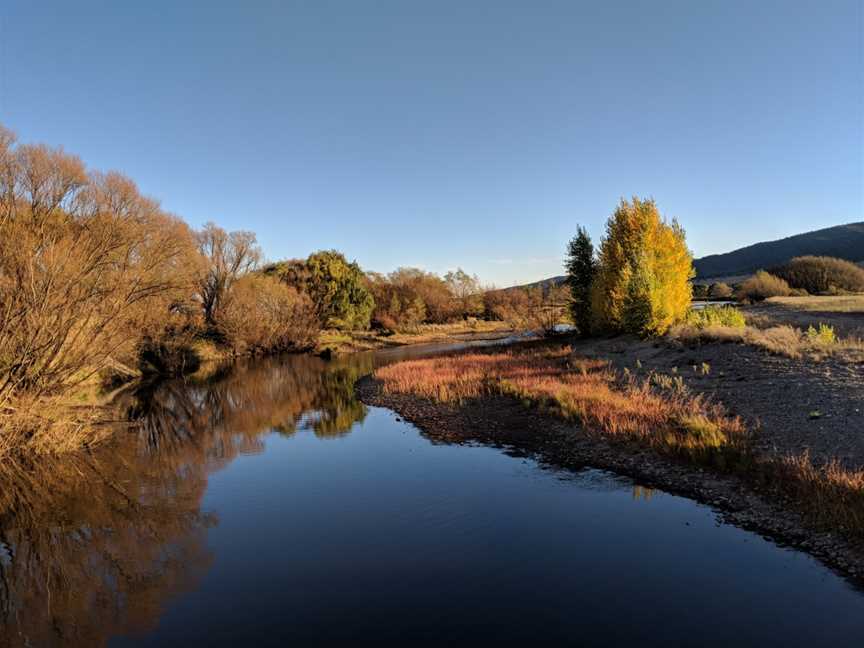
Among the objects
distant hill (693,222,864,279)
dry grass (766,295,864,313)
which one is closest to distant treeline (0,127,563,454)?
dry grass (766,295,864,313)

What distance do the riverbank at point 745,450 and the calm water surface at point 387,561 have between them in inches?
25.8

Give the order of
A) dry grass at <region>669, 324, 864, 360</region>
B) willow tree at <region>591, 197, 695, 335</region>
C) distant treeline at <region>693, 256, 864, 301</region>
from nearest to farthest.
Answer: dry grass at <region>669, 324, 864, 360</region>, willow tree at <region>591, 197, 695, 335</region>, distant treeline at <region>693, 256, 864, 301</region>

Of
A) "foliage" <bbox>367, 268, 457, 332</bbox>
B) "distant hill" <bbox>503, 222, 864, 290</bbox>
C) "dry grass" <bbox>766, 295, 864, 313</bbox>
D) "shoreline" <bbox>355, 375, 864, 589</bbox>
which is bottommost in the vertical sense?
"shoreline" <bbox>355, 375, 864, 589</bbox>

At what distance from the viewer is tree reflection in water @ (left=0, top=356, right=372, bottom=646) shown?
739 cm

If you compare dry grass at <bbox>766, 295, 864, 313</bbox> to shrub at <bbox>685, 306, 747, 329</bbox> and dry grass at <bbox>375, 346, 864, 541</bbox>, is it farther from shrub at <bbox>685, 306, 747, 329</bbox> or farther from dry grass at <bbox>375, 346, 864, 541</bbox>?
dry grass at <bbox>375, 346, 864, 541</bbox>

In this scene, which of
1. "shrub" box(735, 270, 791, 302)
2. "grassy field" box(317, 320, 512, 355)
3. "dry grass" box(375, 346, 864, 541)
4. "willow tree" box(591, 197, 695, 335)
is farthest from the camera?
"grassy field" box(317, 320, 512, 355)

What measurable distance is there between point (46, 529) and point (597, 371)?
2055 centimetres

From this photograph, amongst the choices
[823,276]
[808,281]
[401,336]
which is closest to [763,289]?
Answer: [808,281]

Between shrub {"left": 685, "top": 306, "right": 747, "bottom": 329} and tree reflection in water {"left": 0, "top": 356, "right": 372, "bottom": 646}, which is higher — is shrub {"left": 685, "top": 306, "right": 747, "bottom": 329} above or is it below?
above

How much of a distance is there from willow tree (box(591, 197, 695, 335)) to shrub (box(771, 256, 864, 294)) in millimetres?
28038

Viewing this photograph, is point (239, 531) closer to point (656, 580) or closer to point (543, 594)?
point (543, 594)

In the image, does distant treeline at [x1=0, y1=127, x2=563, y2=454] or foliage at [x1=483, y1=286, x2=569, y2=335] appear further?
foliage at [x1=483, y1=286, x2=569, y2=335]

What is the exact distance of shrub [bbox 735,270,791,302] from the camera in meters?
51.7

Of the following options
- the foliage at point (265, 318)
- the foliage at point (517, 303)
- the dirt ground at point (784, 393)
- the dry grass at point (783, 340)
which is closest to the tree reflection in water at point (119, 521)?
the dirt ground at point (784, 393)
